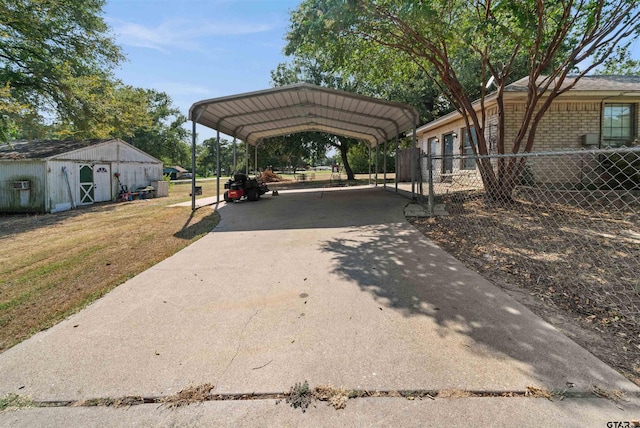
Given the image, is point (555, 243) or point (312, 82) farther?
point (312, 82)

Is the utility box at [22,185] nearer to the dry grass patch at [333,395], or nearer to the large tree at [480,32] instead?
the large tree at [480,32]

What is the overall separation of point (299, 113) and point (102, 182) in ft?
33.8

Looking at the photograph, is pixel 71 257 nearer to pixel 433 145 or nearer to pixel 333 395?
pixel 333 395

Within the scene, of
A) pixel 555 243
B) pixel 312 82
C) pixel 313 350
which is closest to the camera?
pixel 313 350

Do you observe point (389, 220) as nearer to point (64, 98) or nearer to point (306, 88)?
point (306, 88)

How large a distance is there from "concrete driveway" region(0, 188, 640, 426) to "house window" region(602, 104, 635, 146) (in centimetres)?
1104

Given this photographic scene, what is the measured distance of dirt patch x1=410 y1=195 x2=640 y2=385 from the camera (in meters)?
2.61

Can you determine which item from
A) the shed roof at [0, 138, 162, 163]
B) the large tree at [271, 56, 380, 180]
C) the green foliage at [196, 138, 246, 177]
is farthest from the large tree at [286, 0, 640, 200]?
the green foliage at [196, 138, 246, 177]

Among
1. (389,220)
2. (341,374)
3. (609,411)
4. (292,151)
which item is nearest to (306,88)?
(389,220)

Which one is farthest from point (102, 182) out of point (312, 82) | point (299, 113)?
point (312, 82)

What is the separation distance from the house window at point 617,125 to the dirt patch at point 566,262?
5810 mm

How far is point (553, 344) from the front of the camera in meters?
2.40

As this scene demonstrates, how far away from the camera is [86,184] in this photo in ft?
47.1

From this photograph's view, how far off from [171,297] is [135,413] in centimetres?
181
